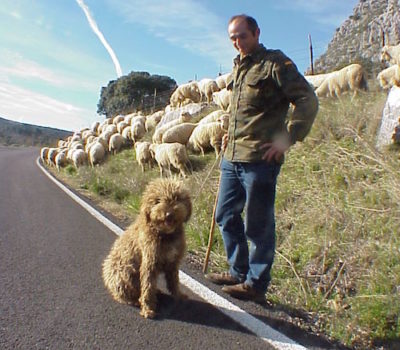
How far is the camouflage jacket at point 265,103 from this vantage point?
335 cm

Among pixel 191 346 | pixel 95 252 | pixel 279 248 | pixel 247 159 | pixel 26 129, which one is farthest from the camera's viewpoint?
pixel 26 129

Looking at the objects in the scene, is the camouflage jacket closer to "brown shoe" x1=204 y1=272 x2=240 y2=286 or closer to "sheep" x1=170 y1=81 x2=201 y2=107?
"brown shoe" x1=204 y1=272 x2=240 y2=286

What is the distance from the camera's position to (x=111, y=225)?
23.2 ft

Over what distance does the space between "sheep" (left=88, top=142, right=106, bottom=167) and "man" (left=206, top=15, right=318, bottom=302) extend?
16.6 metres

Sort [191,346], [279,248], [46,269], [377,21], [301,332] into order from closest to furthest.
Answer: [191,346] < [301,332] < [46,269] < [279,248] < [377,21]

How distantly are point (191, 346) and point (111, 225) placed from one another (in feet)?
14.4

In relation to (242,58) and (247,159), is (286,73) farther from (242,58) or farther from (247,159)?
(247,159)

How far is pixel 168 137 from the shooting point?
47.3 feet

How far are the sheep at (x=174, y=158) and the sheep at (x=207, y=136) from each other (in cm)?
86

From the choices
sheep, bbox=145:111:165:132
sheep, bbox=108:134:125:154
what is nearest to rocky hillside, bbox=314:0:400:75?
sheep, bbox=145:111:165:132

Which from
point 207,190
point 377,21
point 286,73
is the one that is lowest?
point 207,190

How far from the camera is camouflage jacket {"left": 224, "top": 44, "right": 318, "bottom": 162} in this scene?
3352mm

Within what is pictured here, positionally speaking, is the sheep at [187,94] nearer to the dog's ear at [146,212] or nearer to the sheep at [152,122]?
the sheep at [152,122]

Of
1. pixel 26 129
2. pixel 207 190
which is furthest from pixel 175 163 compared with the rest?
pixel 26 129
